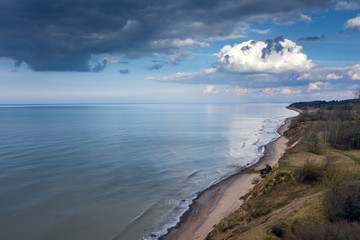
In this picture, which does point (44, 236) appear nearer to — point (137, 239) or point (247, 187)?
point (137, 239)

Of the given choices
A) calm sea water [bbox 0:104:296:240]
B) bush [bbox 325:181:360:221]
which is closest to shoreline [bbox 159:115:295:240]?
calm sea water [bbox 0:104:296:240]

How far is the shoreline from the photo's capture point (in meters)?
19.7

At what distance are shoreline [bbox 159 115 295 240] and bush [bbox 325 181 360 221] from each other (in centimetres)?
865

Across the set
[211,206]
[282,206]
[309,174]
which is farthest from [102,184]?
[309,174]

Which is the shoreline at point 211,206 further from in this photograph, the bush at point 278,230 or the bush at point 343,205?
the bush at point 343,205

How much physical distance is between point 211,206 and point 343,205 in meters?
12.4

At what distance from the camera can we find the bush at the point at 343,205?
14445mm

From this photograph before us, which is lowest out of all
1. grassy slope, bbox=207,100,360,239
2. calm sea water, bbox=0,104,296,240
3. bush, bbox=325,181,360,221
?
calm sea water, bbox=0,104,296,240

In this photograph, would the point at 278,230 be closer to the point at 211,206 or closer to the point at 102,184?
the point at 211,206

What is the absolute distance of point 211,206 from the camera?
24.5m

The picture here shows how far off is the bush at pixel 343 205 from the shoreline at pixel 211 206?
8.65 meters

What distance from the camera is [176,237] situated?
19141 millimetres

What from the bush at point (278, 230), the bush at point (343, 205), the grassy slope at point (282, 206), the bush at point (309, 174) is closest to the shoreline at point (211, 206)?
the grassy slope at point (282, 206)

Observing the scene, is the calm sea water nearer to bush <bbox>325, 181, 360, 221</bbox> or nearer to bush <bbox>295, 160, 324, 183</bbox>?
bush <bbox>295, 160, 324, 183</bbox>
